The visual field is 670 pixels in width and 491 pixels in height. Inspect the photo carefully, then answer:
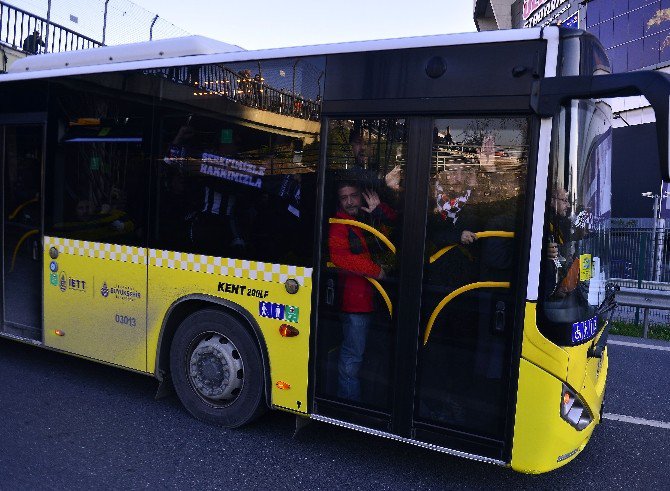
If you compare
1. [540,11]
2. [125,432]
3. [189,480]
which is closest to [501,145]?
[189,480]

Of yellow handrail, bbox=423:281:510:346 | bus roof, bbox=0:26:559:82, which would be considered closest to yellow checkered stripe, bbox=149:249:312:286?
yellow handrail, bbox=423:281:510:346

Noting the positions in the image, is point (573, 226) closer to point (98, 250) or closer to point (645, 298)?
point (98, 250)

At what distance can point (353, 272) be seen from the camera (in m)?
3.94

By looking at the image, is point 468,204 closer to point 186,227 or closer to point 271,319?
point 271,319

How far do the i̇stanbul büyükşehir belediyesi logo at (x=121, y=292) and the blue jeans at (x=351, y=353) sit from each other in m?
1.87

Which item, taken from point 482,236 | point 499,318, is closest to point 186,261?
point 482,236

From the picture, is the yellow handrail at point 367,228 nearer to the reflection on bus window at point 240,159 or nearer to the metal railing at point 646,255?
the reflection on bus window at point 240,159

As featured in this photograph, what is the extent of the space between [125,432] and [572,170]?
3576mm

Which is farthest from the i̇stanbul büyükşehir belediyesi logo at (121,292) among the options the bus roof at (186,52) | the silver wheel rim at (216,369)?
the bus roof at (186,52)

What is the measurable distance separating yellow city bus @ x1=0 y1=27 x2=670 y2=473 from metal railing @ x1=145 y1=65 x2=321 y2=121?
1 centimetres

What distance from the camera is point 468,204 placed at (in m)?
3.58

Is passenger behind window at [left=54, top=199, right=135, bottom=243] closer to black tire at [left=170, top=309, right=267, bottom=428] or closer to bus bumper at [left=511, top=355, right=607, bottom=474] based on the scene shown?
black tire at [left=170, top=309, right=267, bottom=428]

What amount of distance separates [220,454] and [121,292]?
5.51ft

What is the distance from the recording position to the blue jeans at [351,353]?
3.96 m
